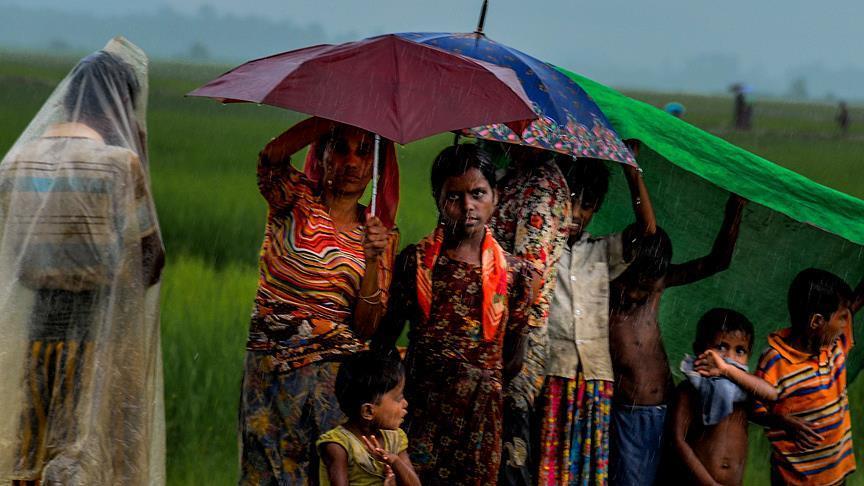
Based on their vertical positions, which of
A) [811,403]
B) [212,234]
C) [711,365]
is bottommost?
[212,234]

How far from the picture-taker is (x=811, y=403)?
4.32 m

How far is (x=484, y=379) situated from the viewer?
3.70 m

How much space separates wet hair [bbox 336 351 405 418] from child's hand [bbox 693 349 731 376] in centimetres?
128

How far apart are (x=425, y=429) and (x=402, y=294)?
46 centimetres

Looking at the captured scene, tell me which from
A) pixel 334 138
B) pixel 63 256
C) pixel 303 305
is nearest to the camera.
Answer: pixel 63 256

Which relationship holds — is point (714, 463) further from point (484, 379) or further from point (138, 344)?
point (138, 344)

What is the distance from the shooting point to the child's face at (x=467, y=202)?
3627 millimetres

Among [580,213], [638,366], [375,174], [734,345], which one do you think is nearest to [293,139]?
[375,174]

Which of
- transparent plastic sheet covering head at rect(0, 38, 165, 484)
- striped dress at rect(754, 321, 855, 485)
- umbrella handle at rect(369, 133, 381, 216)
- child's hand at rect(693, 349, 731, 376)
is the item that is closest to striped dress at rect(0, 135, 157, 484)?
transparent plastic sheet covering head at rect(0, 38, 165, 484)

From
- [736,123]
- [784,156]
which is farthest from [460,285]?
[736,123]

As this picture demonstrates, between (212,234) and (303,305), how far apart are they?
6109 mm

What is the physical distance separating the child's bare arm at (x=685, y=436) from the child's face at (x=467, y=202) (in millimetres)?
1200

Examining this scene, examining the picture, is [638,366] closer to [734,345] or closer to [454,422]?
[734,345]

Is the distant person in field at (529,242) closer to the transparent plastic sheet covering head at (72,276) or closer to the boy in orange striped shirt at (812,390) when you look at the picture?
the boy in orange striped shirt at (812,390)
